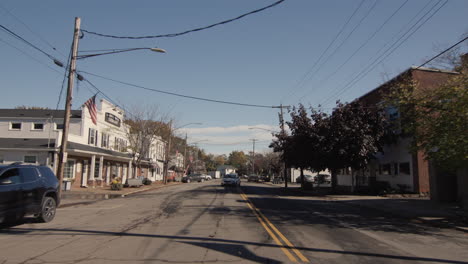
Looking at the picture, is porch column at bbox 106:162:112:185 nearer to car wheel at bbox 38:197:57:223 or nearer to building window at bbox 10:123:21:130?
building window at bbox 10:123:21:130

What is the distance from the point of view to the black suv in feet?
31.4

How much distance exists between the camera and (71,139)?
30.4 meters

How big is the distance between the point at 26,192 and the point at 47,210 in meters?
1.53

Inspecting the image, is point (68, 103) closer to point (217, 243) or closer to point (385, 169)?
point (217, 243)

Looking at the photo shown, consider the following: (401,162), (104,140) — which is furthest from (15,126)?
(401,162)

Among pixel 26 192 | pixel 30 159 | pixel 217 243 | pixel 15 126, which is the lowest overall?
pixel 217 243

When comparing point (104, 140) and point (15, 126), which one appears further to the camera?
point (104, 140)

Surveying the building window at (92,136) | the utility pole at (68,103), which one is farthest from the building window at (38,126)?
the utility pole at (68,103)

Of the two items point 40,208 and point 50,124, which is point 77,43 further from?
point 50,124

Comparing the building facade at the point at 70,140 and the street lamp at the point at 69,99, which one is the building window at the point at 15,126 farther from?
the street lamp at the point at 69,99

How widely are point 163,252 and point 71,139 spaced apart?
26.0 m

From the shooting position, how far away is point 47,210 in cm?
1169

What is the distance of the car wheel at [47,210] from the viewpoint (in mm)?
11367

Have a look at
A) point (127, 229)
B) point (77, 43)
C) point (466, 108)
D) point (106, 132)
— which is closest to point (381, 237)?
point (466, 108)
